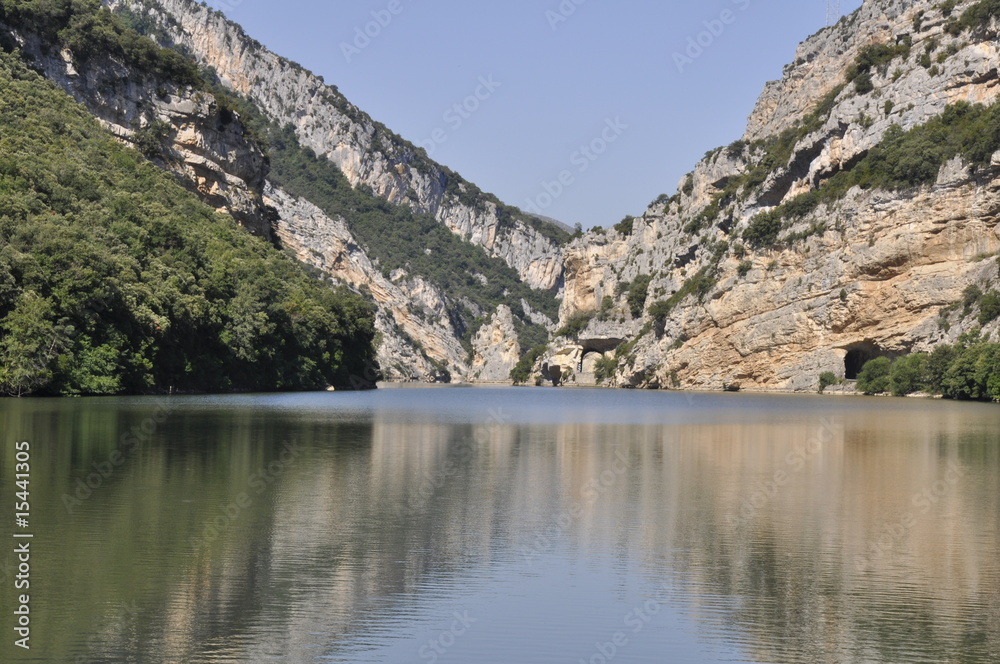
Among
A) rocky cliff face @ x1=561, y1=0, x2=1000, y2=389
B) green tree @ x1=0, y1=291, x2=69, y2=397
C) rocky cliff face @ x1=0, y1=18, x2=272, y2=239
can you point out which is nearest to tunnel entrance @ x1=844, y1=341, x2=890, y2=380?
rocky cliff face @ x1=561, y1=0, x2=1000, y2=389

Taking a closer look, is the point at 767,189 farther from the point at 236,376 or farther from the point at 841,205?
the point at 236,376

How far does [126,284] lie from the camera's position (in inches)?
2442

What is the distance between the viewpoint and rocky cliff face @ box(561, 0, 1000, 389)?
300 feet

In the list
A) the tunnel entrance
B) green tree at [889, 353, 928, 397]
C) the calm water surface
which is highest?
the tunnel entrance

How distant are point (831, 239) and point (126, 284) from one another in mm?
64910

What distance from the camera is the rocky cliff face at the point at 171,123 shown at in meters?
96.3

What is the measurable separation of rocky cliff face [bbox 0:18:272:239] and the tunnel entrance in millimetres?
58932

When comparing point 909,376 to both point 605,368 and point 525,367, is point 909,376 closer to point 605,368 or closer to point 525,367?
point 605,368

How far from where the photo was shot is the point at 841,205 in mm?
102312

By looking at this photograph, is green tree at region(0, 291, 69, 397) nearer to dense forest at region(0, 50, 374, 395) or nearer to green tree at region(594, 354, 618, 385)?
dense forest at region(0, 50, 374, 395)

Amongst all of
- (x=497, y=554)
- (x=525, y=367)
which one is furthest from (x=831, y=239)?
(x=497, y=554)

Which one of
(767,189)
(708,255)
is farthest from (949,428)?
(708,255)

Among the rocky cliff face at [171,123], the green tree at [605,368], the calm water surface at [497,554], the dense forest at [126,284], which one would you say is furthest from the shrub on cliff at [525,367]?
the calm water surface at [497,554]

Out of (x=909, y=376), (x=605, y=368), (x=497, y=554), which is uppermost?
(x=605, y=368)
